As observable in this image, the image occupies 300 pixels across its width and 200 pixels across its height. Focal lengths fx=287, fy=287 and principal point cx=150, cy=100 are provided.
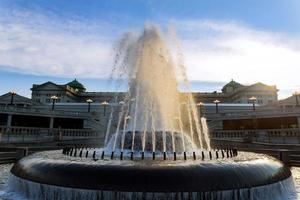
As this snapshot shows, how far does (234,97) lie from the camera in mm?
107062

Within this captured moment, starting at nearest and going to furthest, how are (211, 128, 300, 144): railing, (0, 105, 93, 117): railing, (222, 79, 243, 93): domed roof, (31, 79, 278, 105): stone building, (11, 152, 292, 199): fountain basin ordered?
(11, 152, 292, 199): fountain basin
(211, 128, 300, 144): railing
(0, 105, 93, 117): railing
(31, 79, 278, 105): stone building
(222, 79, 243, 93): domed roof

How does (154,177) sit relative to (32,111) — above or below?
below

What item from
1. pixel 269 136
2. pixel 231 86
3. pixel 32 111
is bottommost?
pixel 269 136

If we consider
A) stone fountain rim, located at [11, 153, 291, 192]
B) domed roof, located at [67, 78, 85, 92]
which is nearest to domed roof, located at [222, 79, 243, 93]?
domed roof, located at [67, 78, 85, 92]

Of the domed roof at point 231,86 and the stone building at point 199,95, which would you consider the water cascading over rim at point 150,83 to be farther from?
the domed roof at point 231,86

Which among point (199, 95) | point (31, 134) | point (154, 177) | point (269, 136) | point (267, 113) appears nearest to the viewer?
point (154, 177)

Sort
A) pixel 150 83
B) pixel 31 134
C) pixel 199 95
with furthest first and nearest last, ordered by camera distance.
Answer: pixel 199 95 < pixel 31 134 < pixel 150 83

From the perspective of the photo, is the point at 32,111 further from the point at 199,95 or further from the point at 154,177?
the point at 199,95

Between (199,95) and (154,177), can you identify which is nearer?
(154,177)

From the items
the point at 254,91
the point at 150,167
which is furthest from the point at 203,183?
the point at 254,91

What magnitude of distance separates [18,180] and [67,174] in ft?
9.18

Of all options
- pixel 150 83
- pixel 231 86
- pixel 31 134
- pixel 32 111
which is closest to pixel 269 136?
pixel 150 83

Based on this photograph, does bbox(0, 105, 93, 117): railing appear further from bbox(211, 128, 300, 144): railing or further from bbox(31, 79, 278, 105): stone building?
bbox(211, 128, 300, 144): railing

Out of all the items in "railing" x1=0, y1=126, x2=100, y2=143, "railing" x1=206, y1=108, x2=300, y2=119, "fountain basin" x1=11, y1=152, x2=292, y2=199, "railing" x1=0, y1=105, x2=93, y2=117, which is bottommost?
"fountain basin" x1=11, y1=152, x2=292, y2=199
